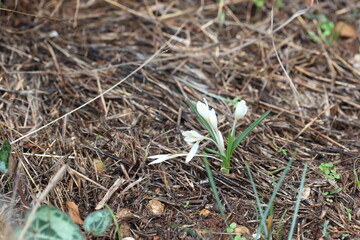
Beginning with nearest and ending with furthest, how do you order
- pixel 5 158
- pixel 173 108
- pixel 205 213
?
pixel 5 158 → pixel 205 213 → pixel 173 108

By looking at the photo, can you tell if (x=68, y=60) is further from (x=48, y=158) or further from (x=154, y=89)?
(x=48, y=158)

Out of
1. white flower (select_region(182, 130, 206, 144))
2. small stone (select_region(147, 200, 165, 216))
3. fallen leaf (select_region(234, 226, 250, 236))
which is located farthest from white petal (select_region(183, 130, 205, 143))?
fallen leaf (select_region(234, 226, 250, 236))

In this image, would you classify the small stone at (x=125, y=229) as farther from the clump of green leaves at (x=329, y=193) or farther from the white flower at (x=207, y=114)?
the clump of green leaves at (x=329, y=193)

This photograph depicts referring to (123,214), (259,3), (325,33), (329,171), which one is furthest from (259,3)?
(123,214)

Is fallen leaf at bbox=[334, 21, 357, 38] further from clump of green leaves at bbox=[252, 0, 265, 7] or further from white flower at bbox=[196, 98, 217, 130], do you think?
white flower at bbox=[196, 98, 217, 130]

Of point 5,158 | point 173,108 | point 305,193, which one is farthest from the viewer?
A: point 173,108

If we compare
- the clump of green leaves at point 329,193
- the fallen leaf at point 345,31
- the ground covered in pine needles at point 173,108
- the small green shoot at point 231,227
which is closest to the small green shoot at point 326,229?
the ground covered in pine needles at point 173,108

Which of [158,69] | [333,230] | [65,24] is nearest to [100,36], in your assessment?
[65,24]

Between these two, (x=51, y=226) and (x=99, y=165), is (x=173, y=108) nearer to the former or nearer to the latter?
(x=99, y=165)
